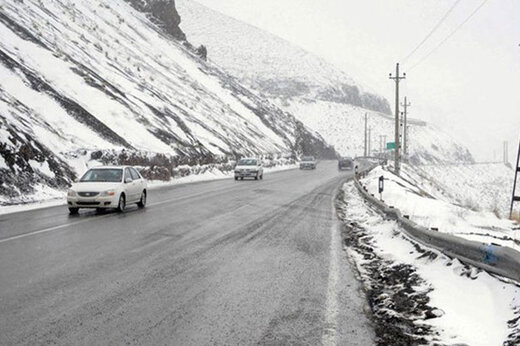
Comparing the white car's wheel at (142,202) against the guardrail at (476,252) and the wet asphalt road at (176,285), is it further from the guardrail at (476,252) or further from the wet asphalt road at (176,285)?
the guardrail at (476,252)

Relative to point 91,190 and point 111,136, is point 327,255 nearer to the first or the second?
point 91,190

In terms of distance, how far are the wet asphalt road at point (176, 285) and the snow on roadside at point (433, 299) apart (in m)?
0.33

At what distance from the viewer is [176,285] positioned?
22.0ft

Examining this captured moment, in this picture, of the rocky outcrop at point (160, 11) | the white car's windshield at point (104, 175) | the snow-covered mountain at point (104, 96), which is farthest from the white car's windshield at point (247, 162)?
the rocky outcrop at point (160, 11)

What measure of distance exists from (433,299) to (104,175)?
40.7ft

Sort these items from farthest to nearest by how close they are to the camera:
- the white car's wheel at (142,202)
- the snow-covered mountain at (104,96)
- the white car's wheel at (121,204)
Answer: the snow-covered mountain at (104,96), the white car's wheel at (142,202), the white car's wheel at (121,204)

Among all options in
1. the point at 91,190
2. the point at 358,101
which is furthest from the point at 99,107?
the point at 358,101

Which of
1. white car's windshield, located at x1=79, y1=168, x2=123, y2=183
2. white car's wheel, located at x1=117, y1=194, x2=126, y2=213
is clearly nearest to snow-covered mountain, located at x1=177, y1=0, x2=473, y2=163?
white car's windshield, located at x1=79, y1=168, x2=123, y2=183

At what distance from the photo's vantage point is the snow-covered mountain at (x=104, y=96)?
24.5 meters

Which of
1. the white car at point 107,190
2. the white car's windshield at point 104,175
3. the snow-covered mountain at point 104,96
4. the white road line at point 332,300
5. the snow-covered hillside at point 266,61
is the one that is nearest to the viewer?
the white road line at point 332,300

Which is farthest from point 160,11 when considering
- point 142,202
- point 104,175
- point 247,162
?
point 104,175

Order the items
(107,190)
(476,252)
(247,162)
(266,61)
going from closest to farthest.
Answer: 1. (476,252)
2. (107,190)
3. (247,162)
4. (266,61)

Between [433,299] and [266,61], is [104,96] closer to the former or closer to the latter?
[433,299]

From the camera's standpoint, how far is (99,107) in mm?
35438
